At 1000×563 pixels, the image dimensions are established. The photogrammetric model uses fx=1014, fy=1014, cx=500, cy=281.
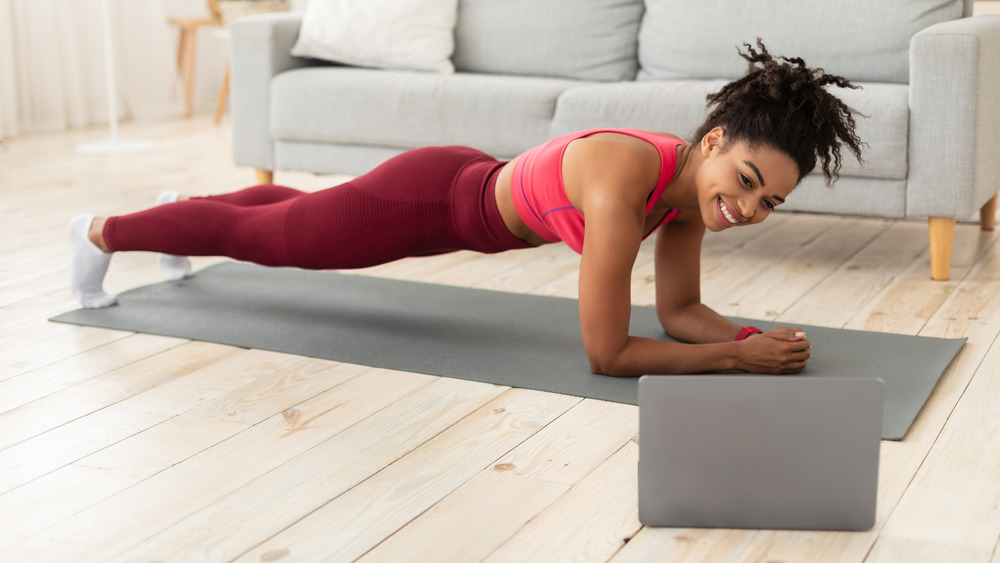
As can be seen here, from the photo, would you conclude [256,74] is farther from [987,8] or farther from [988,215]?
[987,8]

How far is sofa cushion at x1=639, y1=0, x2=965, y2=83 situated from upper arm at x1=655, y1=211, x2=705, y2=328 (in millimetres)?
995

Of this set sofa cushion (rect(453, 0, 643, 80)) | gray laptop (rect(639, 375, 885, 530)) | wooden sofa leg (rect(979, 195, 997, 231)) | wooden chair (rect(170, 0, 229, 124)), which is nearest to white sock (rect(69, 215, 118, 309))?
gray laptop (rect(639, 375, 885, 530))

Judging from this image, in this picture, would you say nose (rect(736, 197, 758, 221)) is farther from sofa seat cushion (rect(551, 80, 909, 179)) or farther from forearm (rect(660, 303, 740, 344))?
sofa seat cushion (rect(551, 80, 909, 179))

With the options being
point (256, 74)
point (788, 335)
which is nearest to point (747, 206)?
point (788, 335)

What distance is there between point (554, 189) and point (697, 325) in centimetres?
39

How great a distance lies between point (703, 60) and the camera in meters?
2.85

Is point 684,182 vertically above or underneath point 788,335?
above

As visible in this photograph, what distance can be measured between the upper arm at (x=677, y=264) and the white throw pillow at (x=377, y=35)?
1.44m

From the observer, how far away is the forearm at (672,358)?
1.64 meters

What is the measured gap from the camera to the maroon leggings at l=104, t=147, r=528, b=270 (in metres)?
1.86

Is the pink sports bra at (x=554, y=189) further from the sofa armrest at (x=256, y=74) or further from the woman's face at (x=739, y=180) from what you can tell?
the sofa armrest at (x=256, y=74)

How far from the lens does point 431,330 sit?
2000 mm

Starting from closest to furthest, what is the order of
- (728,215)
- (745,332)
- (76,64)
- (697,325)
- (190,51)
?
(728,215) → (745,332) → (697,325) → (76,64) → (190,51)

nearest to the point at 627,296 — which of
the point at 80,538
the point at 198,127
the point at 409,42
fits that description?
the point at 80,538
